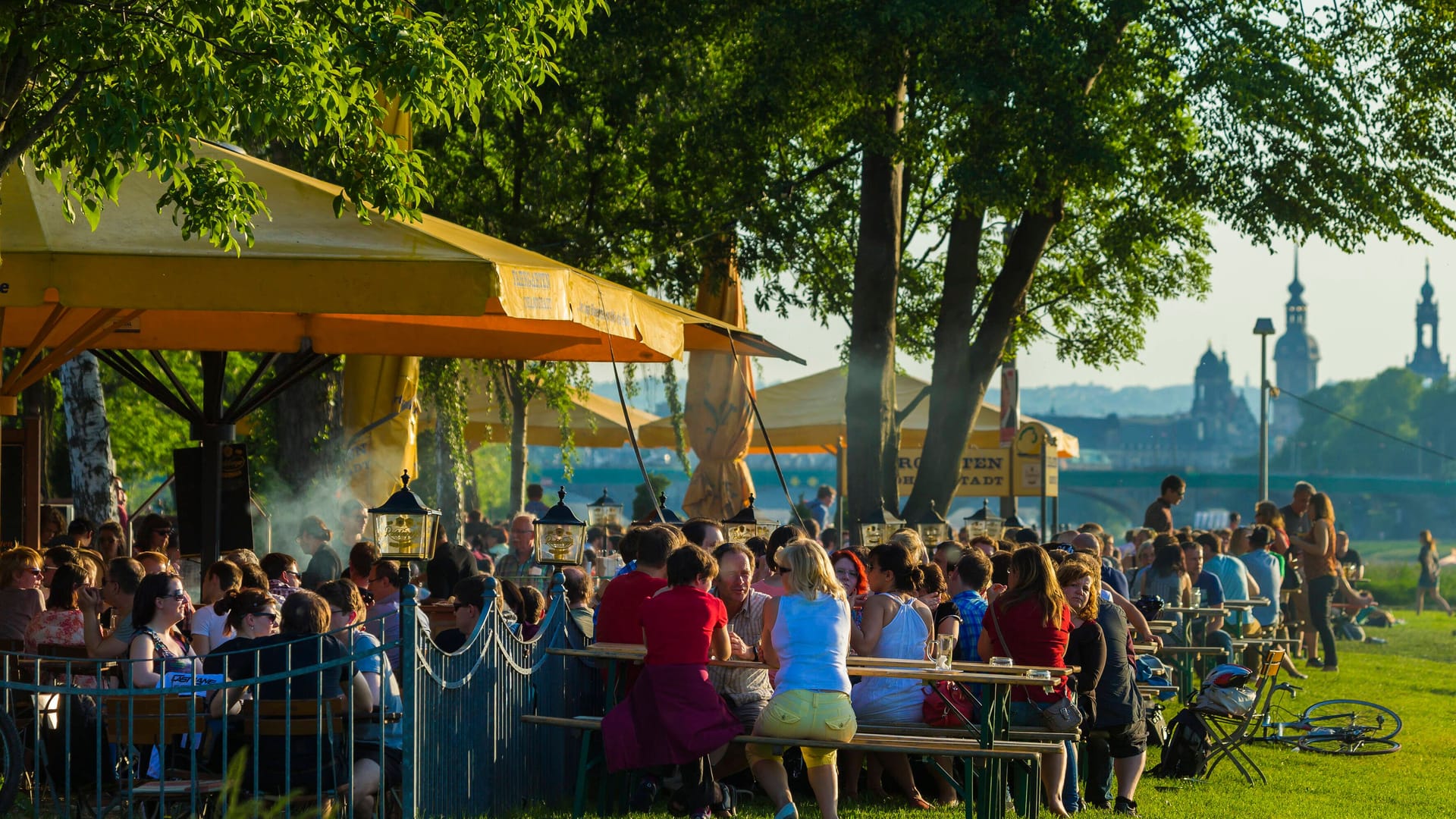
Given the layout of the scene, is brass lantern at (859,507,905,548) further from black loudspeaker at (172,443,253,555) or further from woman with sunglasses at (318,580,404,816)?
woman with sunglasses at (318,580,404,816)

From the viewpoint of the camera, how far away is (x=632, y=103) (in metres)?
18.5

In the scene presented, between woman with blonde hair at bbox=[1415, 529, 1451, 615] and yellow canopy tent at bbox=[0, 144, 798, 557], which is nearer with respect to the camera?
yellow canopy tent at bbox=[0, 144, 798, 557]

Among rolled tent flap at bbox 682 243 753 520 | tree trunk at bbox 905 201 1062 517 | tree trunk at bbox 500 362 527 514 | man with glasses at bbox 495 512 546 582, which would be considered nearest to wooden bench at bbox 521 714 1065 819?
man with glasses at bbox 495 512 546 582

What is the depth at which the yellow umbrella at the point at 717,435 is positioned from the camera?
1642 centimetres

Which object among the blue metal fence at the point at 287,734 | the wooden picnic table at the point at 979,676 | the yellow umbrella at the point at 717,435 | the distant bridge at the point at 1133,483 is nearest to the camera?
the blue metal fence at the point at 287,734

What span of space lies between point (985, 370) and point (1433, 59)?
5495mm

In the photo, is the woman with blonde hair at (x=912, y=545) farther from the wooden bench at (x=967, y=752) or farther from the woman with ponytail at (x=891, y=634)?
the wooden bench at (x=967, y=752)

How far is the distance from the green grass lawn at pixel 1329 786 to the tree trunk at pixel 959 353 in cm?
418

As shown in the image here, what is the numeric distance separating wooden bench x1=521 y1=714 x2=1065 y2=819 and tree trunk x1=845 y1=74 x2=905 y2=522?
8.62 m

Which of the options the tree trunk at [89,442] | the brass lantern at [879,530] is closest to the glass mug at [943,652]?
the brass lantern at [879,530]

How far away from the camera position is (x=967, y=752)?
8008 mm

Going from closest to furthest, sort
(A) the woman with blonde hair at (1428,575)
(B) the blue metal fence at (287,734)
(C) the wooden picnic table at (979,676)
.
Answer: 1. (B) the blue metal fence at (287,734)
2. (C) the wooden picnic table at (979,676)
3. (A) the woman with blonde hair at (1428,575)

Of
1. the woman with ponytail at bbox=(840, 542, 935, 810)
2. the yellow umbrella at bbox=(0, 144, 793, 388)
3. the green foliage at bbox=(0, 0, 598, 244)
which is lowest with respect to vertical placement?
→ the woman with ponytail at bbox=(840, 542, 935, 810)

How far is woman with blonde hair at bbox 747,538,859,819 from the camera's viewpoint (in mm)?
7992
